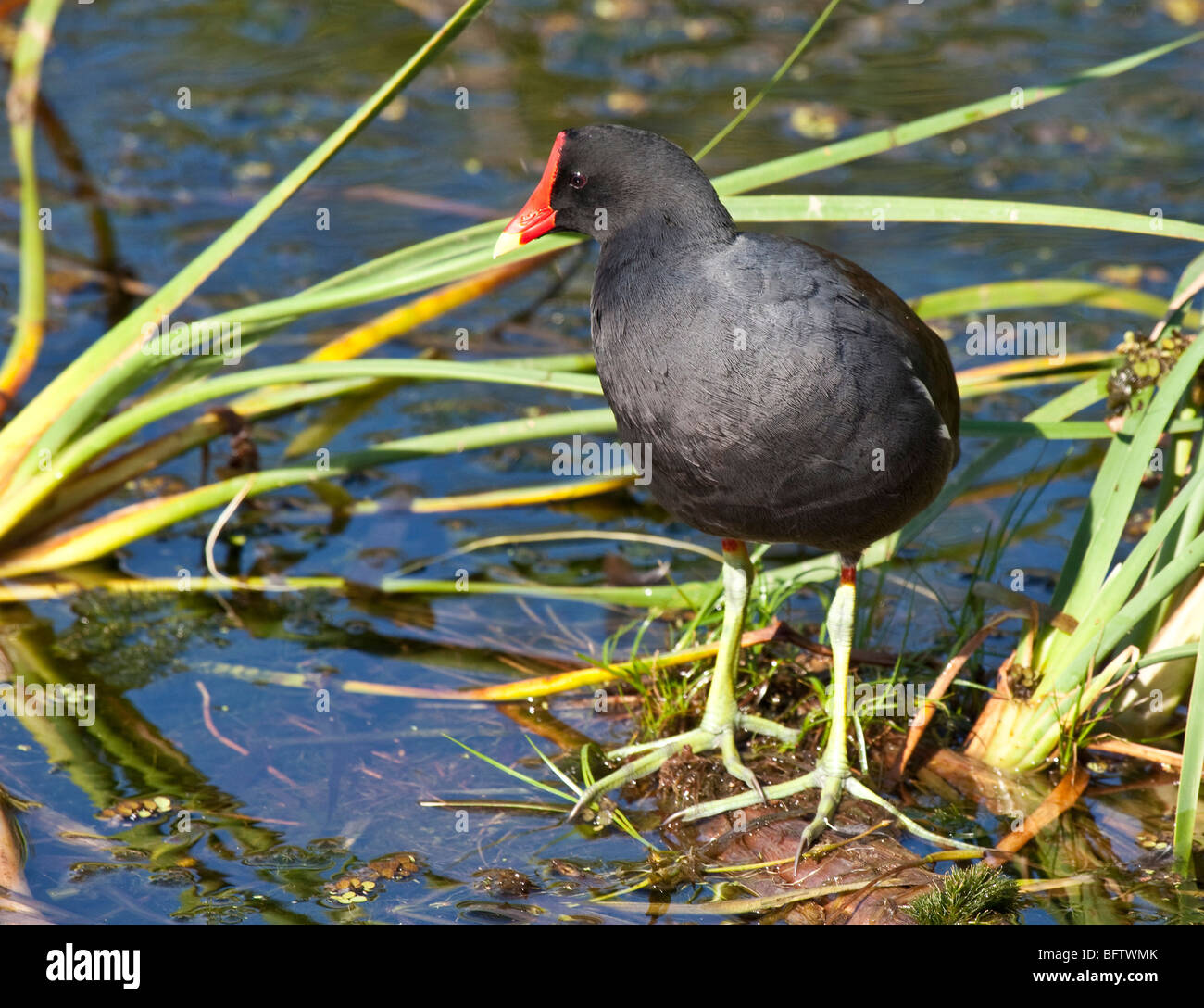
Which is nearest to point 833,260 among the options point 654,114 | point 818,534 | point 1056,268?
point 818,534

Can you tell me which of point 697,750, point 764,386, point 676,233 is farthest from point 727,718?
point 676,233

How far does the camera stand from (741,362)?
8.81 feet

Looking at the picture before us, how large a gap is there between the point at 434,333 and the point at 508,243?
A: 8.19 feet

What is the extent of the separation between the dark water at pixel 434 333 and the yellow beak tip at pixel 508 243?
4.12 feet

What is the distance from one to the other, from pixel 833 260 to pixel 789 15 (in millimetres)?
5431

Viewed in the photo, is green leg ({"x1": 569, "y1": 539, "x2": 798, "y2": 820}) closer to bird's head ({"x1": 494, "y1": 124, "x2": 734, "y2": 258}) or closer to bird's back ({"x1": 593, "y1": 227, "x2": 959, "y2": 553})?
bird's back ({"x1": 593, "y1": 227, "x2": 959, "y2": 553})

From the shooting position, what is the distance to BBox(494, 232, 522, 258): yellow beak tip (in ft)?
10.2

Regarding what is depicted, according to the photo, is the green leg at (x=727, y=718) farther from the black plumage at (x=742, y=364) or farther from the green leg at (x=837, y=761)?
the black plumage at (x=742, y=364)

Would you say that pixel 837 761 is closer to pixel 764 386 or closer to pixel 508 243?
pixel 764 386

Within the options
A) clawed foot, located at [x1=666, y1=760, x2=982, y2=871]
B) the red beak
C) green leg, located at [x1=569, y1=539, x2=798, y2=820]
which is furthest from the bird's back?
clawed foot, located at [x1=666, y1=760, x2=982, y2=871]

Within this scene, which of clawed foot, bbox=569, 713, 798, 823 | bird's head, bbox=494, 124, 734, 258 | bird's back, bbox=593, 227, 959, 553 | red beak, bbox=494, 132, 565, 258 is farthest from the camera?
clawed foot, bbox=569, 713, 798, 823

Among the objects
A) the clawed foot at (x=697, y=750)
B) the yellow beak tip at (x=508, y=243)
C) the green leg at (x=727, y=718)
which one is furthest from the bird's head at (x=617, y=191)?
the clawed foot at (x=697, y=750)

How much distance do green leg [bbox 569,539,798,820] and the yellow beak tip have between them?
0.85 m
